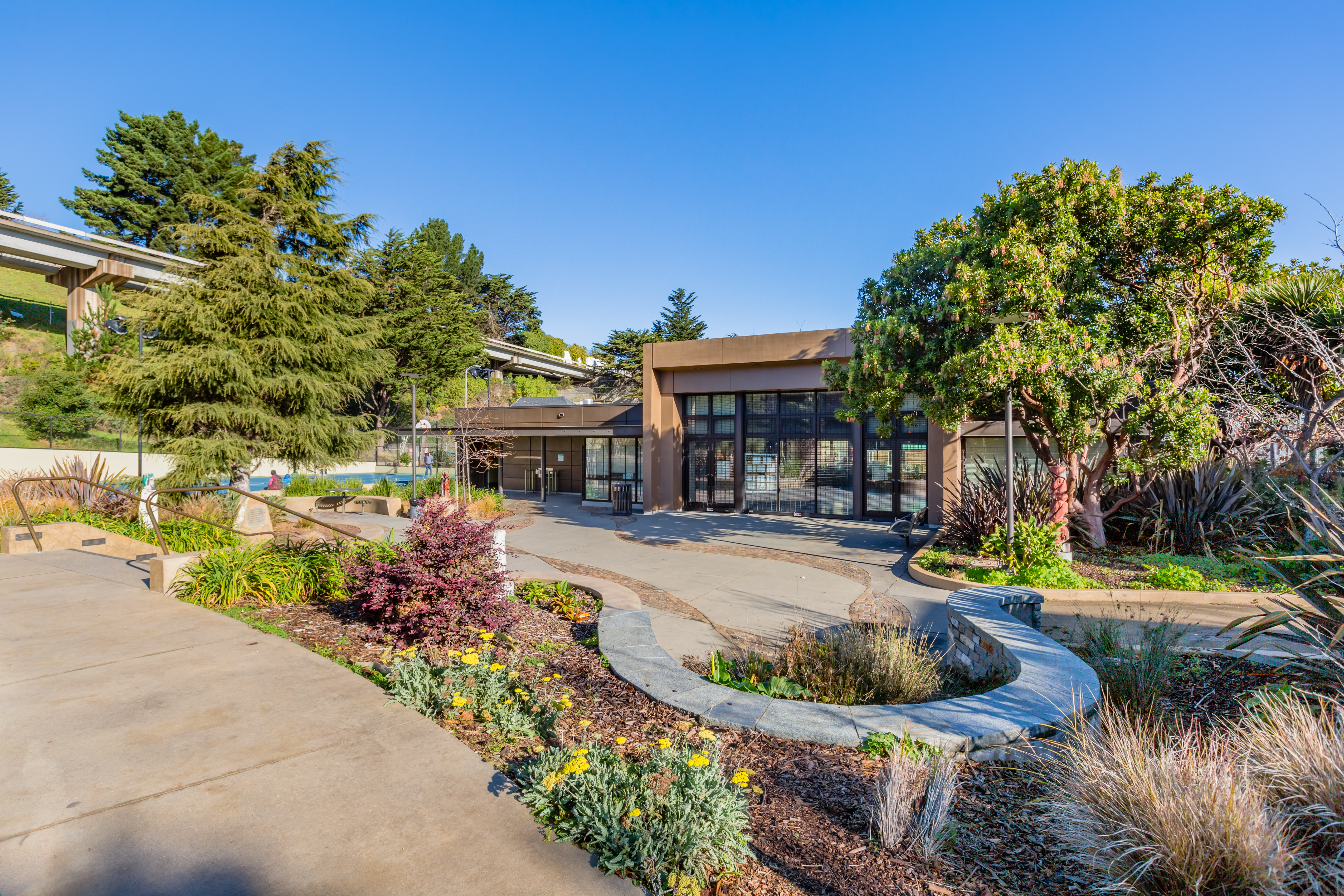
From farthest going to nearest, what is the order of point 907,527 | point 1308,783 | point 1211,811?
point 907,527 → point 1308,783 → point 1211,811

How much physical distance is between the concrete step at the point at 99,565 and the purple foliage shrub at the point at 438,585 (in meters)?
3.50

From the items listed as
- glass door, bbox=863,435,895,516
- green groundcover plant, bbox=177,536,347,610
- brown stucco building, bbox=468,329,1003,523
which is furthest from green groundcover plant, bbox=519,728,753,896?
glass door, bbox=863,435,895,516

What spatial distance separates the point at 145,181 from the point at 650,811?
46672mm

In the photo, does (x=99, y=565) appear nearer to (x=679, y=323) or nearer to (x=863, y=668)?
(x=863, y=668)

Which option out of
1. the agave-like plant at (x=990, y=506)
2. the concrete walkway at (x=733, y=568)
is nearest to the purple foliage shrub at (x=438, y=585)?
the concrete walkway at (x=733, y=568)

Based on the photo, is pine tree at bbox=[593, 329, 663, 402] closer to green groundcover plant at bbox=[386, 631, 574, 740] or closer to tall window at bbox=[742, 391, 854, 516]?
tall window at bbox=[742, 391, 854, 516]

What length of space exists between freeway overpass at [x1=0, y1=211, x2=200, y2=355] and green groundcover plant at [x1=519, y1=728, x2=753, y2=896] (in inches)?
1160

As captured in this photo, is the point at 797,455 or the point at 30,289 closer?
the point at 797,455

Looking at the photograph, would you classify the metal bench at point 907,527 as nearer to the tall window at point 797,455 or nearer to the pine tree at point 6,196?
the tall window at point 797,455

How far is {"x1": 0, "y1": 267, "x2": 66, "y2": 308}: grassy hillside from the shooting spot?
38.5 meters

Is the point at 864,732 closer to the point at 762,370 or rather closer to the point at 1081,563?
the point at 1081,563

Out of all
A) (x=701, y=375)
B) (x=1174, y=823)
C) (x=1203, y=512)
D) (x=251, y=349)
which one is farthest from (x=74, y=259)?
(x=1203, y=512)

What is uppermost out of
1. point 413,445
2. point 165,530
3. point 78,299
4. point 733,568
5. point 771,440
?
point 78,299

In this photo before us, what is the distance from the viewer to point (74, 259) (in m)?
27.8
